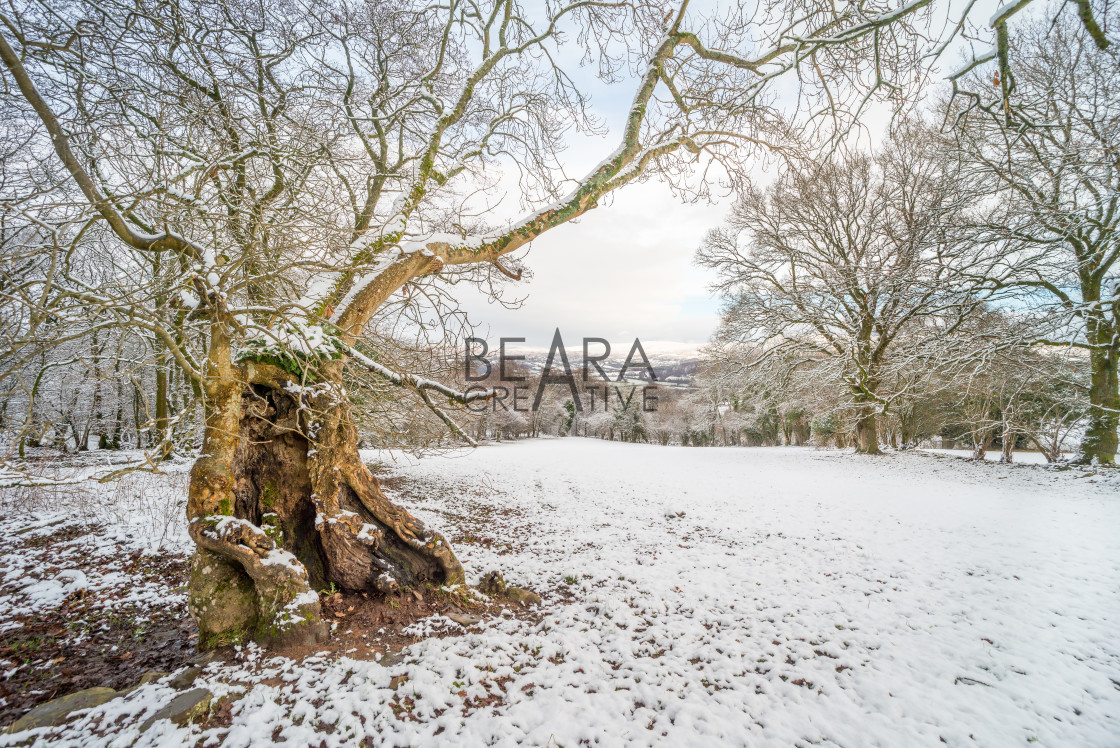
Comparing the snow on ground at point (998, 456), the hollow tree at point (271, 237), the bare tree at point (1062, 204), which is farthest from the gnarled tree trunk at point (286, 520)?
the snow on ground at point (998, 456)

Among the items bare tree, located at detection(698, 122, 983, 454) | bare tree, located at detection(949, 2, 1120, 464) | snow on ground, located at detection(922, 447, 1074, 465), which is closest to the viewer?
bare tree, located at detection(949, 2, 1120, 464)

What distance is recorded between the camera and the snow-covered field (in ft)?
7.56

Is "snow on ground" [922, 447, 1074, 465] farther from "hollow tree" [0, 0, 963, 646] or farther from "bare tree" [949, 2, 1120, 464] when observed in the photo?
"hollow tree" [0, 0, 963, 646]

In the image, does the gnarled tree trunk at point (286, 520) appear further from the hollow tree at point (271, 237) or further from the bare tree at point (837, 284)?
the bare tree at point (837, 284)

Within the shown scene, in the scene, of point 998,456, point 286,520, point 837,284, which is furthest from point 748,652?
point 998,456

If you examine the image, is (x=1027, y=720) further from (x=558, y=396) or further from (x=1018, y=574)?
(x=558, y=396)

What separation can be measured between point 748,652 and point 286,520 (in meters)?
3.92

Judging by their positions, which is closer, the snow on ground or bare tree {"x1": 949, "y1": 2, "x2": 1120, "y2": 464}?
bare tree {"x1": 949, "y1": 2, "x2": 1120, "y2": 464}

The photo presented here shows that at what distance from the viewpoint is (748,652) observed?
3119 millimetres

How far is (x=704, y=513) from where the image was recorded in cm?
750

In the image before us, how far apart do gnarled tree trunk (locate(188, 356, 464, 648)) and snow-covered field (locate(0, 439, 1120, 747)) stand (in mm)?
355

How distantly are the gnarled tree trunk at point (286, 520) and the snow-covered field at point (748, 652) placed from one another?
14.0 inches

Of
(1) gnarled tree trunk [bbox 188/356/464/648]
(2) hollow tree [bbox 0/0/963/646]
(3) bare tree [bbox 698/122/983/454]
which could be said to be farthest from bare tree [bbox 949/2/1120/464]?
(1) gnarled tree trunk [bbox 188/356/464/648]

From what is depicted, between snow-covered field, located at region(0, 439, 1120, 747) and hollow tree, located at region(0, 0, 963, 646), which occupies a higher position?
hollow tree, located at region(0, 0, 963, 646)
